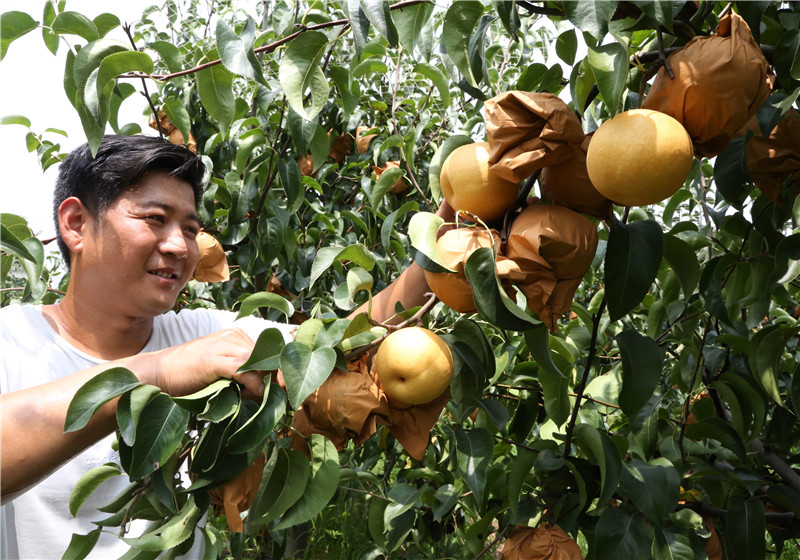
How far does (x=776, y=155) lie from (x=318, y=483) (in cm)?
64

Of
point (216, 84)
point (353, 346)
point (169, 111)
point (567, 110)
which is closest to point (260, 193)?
point (169, 111)

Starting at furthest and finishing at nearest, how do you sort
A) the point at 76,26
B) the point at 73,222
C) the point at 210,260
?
the point at 210,260 < the point at 73,222 < the point at 76,26

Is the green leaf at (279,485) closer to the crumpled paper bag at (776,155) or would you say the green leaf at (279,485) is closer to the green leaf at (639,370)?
the green leaf at (639,370)

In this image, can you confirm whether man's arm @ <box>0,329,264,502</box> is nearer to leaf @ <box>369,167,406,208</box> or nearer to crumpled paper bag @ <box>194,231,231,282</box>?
leaf @ <box>369,167,406,208</box>

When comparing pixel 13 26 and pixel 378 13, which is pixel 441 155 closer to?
pixel 378 13

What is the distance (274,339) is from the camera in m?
0.68

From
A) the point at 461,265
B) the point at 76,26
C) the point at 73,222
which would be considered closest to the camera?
the point at 461,265

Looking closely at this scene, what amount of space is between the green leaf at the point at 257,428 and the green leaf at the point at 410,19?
0.41 meters

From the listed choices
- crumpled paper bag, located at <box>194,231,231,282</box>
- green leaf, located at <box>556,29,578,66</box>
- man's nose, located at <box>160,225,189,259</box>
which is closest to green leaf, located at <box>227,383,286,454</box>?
green leaf, located at <box>556,29,578,66</box>

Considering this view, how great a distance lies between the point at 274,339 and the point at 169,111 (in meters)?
0.70

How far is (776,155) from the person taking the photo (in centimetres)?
76

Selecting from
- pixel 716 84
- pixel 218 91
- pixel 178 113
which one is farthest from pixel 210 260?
pixel 716 84

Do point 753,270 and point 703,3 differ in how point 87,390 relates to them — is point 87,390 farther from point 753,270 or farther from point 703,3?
point 753,270

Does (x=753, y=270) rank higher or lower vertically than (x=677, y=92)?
lower
